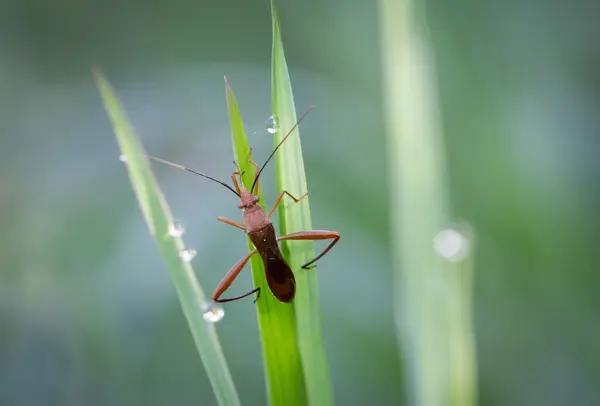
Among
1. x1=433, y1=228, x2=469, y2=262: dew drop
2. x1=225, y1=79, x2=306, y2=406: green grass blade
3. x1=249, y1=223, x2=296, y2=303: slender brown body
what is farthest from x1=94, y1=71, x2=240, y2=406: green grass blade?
x1=433, y1=228, x2=469, y2=262: dew drop

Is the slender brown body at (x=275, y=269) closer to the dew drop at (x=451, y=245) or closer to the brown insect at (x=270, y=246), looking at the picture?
the brown insect at (x=270, y=246)

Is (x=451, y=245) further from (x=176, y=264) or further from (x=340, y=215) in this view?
(x=340, y=215)

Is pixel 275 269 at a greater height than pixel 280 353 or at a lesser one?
greater

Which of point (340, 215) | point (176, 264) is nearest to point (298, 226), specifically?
point (176, 264)

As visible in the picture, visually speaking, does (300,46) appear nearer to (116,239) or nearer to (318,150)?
(318,150)

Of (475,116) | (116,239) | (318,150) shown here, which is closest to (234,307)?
(116,239)

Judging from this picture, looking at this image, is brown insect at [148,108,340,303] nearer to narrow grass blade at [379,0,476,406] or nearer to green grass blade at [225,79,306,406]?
green grass blade at [225,79,306,406]

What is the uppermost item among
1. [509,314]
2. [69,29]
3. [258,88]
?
[69,29]
